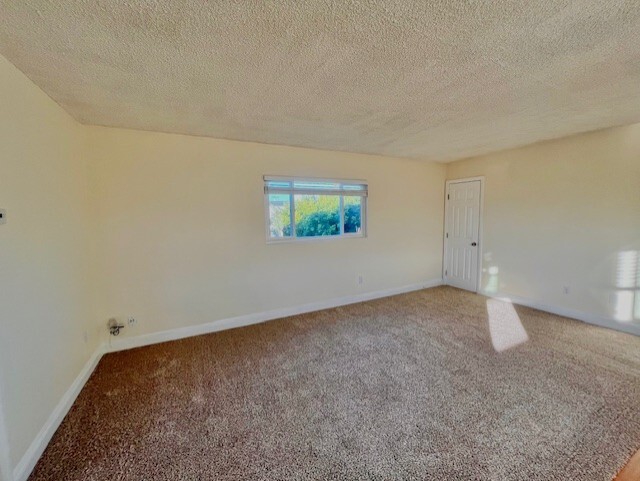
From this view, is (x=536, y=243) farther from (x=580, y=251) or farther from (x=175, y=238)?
(x=175, y=238)

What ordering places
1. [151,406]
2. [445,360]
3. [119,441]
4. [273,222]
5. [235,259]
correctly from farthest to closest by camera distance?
1. [273,222]
2. [235,259]
3. [445,360]
4. [151,406]
5. [119,441]

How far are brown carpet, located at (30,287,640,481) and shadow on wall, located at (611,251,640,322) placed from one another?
326mm

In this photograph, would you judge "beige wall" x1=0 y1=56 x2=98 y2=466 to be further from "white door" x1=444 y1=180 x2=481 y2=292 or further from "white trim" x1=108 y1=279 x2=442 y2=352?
"white door" x1=444 y1=180 x2=481 y2=292

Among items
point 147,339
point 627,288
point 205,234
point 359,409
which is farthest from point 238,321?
point 627,288

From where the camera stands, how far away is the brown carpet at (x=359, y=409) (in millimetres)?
1522

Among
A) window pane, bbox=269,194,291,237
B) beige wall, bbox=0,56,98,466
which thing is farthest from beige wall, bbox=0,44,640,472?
window pane, bbox=269,194,291,237

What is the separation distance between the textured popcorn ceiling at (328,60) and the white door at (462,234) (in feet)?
6.51

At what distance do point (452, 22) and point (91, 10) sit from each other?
1649 millimetres

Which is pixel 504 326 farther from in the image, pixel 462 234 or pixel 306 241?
pixel 306 241

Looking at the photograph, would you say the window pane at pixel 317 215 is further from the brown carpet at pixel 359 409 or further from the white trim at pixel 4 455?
the white trim at pixel 4 455

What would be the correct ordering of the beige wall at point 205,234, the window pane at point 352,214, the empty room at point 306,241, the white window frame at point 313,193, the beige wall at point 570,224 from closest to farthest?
1. the empty room at point 306,241
2. the beige wall at point 205,234
3. the beige wall at point 570,224
4. the white window frame at point 313,193
5. the window pane at point 352,214

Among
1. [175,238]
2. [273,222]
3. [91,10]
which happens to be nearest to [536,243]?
[273,222]

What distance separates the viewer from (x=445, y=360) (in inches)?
102

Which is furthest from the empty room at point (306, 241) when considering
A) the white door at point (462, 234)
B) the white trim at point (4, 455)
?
the white door at point (462, 234)
